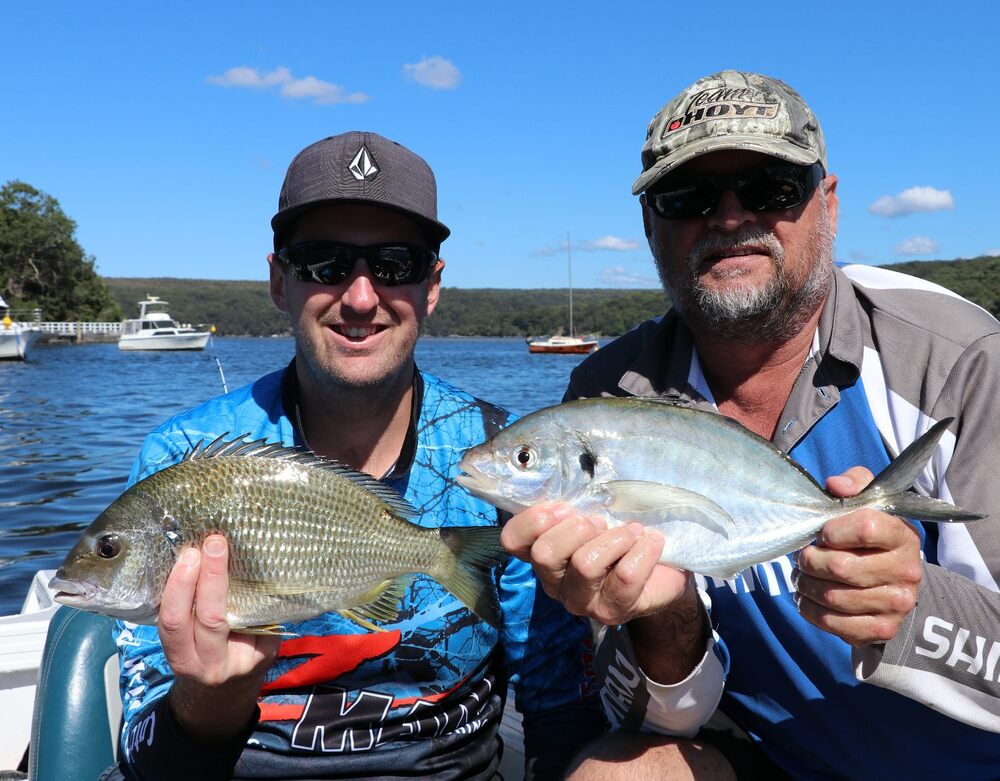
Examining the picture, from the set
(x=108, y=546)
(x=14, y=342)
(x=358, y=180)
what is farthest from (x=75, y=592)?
(x=14, y=342)

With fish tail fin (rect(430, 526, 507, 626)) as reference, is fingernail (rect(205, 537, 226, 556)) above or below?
above

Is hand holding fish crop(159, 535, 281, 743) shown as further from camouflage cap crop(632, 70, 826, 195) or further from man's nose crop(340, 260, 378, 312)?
camouflage cap crop(632, 70, 826, 195)

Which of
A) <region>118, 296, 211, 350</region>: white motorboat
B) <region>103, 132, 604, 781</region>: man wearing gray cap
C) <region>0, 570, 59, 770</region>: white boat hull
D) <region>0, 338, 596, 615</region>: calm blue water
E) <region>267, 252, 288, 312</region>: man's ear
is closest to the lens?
<region>103, 132, 604, 781</region>: man wearing gray cap

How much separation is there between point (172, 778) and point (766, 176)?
10.2ft

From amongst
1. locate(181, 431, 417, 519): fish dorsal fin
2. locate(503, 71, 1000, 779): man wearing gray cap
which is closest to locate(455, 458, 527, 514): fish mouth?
locate(503, 71, 1000, 779): man wearing gray cap

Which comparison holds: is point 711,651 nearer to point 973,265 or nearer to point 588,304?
point 973,265

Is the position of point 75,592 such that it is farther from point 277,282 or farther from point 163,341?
point 163,341

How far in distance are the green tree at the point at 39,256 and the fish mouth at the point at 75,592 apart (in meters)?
92.7

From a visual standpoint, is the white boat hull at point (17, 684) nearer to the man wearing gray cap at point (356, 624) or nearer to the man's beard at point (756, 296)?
the man wearing gray cap at point (356, 624)

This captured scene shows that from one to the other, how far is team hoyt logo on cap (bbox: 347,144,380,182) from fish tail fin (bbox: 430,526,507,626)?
1413mm

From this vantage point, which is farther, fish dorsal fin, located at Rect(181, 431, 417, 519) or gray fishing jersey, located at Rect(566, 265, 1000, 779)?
fish dorsal fin, located at Rect(181, 431, 417, 519)

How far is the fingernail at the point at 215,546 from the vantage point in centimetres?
258

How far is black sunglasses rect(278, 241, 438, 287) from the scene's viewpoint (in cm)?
333

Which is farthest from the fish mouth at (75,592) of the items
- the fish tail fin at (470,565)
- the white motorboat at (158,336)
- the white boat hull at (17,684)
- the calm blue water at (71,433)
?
the white motorboat at (158,336)
